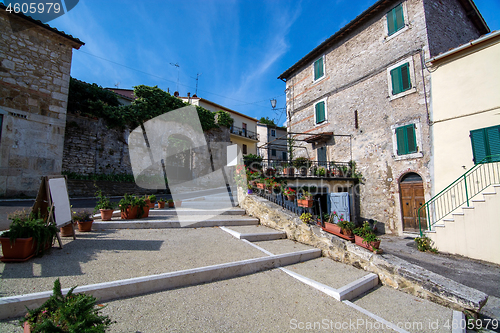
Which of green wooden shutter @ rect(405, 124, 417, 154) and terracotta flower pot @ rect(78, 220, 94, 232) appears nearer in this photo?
terracotta flower pot @ rect(78, 220, 94, 232)

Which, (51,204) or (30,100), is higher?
(30,100)

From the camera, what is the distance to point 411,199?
10.0 metres

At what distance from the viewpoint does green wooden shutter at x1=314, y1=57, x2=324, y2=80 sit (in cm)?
1491

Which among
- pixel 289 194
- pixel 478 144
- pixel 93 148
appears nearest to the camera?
pixel 289 194

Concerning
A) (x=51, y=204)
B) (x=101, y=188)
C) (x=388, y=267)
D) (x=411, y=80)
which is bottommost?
(x=388, y=267)

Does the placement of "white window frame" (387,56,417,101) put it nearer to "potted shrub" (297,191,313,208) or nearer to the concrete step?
"potted shrub" (297,191,313,208)

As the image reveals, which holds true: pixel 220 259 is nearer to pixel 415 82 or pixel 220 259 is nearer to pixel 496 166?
A: pixel 496 166

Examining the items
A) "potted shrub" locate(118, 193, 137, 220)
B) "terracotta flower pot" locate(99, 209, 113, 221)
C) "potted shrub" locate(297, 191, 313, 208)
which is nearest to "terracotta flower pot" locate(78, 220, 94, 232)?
"terracotta flower pot" locate(99, 209, 113, 221)

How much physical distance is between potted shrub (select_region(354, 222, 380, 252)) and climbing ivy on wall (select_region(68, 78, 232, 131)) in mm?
13943

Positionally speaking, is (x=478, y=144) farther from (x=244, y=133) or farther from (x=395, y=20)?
(x=244, y=133)

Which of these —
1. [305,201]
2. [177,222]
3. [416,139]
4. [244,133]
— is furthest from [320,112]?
[244,133]

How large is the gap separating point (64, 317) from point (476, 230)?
969cm

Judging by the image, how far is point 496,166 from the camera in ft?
24.3

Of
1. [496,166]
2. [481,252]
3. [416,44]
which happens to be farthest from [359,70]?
[481,252]
